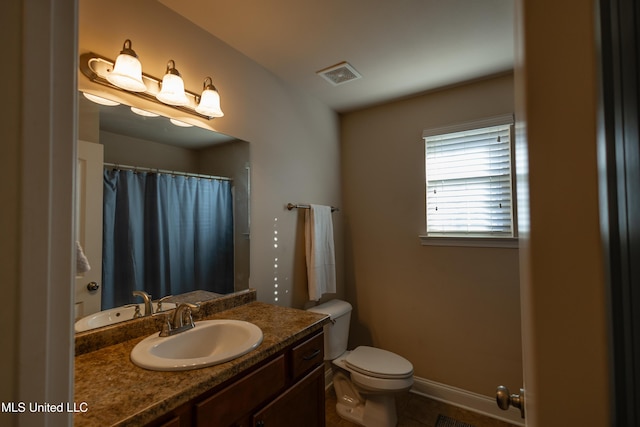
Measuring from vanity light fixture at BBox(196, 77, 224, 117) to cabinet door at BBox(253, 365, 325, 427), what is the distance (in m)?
1.37

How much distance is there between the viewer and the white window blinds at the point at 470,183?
196 centimetres

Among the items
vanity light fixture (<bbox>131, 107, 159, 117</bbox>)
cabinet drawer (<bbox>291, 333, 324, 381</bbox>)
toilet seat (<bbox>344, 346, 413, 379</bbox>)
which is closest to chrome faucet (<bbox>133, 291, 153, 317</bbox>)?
cabinet drawer (<bbox>291, 333, 324, 381</bbox>)

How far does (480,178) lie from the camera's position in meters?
2.05

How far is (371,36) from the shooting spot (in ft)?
5.10

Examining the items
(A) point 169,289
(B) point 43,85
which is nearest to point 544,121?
(B) point 43,85

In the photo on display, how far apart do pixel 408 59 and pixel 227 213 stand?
1508 millimetres

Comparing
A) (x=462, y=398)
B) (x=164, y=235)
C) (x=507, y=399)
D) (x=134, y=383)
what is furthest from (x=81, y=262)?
(x=462, y=398)

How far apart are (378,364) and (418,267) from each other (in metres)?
0.82

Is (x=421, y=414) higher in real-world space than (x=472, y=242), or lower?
lower

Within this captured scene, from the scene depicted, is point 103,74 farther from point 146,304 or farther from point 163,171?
point 146,304

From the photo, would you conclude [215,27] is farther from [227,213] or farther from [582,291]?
[582,291]

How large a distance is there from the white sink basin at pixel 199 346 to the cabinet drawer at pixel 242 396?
10 centimetres

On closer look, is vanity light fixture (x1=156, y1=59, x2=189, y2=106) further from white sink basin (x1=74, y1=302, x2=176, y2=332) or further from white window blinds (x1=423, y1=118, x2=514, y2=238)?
white window blinds (x1=423, y1=118, x2=514, y2=238)

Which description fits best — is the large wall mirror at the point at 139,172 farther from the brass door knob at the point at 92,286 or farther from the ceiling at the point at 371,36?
the ceiling at the point at 371,36
